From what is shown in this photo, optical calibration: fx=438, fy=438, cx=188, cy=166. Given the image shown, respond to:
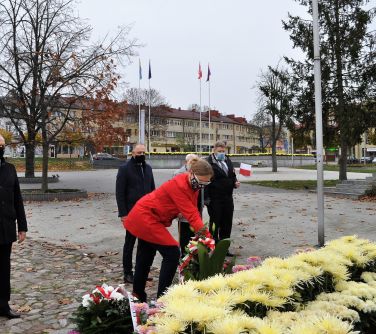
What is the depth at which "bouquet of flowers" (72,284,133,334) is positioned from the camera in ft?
10.1

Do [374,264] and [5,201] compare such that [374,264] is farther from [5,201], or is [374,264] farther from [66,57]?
[66,57]

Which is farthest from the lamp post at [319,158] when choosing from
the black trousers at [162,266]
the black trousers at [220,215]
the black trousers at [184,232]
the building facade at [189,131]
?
the building facade at [189,131]

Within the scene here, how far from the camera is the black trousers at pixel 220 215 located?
6.91 m

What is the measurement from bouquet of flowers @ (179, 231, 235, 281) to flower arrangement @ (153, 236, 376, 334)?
55 cm

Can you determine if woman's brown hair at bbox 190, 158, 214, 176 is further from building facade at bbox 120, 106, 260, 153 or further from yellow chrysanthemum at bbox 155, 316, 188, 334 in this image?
building facade at bbox 120, 106, 260, 153

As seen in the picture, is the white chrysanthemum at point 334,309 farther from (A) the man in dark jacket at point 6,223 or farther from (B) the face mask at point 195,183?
(A) the man in dark jacket at point 6,223

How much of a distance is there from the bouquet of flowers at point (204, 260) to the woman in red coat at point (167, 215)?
13cm

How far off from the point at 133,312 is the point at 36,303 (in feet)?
8.82

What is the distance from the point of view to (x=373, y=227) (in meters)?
10.2

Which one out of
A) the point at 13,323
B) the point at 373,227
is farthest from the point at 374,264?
the point at 373,227

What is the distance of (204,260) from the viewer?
3.69 m

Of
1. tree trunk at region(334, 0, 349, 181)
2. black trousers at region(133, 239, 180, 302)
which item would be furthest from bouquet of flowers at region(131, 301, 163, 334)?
tree trunk at region(334, 0, 349, 181)

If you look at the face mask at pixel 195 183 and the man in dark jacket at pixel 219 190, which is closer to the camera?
the face mask at pixel 195 183

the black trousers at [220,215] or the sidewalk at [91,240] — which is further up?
the black trousers at [220,215]
